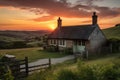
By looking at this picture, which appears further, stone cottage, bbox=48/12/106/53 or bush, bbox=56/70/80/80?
stone cottage, bbox=48/12/106/53

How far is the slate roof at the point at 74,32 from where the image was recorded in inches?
1343

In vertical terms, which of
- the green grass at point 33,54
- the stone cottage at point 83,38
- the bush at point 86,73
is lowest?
the green grass at point 33,54

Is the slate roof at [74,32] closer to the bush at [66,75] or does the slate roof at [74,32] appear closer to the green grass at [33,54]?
the green grass at [33,54]

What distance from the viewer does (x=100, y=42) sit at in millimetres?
35062

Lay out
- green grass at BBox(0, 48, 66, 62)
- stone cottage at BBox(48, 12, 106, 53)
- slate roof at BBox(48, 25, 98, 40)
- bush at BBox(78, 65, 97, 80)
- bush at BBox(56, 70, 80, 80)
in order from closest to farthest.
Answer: bush at BBox(78, 65, 97, 80) < bush at BBox(56, 70, 80, 80) < green grass at BBox(0, 48, 66, 62) < stone cottage at BBox(48, 12, 106, 53) < slate roof at BBox(48, 25, 98, 40)

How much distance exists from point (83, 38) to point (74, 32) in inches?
195

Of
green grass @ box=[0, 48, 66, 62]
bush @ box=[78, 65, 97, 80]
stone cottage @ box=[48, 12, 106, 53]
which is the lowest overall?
green grass @ box=[0, 48, 66, 62]

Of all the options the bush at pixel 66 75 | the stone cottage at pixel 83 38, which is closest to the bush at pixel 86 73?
the bush at pixel 66 75

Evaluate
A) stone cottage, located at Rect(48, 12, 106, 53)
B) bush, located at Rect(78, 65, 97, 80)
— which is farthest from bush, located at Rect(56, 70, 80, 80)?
stone cottage, located at Rect(48, 12, 106, 53)

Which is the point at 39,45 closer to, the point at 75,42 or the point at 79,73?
the point at 75,42

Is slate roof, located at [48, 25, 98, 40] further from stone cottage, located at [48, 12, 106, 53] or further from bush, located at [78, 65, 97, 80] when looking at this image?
bush, located at [78, 65, 97, 80]

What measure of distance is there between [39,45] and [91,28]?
24.0 metres

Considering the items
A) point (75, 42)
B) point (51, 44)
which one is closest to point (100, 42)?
point (75, 42)

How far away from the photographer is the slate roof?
1343 inches
